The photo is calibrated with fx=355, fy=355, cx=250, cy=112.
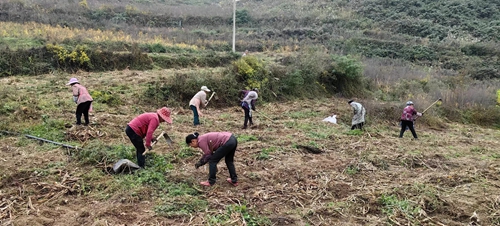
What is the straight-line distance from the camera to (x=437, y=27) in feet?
120

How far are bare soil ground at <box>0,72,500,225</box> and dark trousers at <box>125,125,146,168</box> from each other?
0.52 m

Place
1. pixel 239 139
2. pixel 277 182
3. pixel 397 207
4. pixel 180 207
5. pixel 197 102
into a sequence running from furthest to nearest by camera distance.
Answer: pixel 197 102
pixel 239 139
pixel 277 182
pixel 397 207
pixel 180 207

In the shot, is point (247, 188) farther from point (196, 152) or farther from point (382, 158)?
point (382, 158)

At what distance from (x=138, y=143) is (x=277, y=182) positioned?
8.16 ft

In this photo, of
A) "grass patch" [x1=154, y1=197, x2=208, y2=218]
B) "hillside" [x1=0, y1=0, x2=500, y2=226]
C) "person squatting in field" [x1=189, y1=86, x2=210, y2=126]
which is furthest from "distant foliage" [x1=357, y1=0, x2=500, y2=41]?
"grass patch" [x1=154, y1=197, x2=208, y2=218]

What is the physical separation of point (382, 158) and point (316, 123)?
13.8ft

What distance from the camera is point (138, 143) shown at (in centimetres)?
611

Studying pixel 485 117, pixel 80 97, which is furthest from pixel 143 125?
pixel 485 117

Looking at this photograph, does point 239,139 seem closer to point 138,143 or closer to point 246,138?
point 246,138

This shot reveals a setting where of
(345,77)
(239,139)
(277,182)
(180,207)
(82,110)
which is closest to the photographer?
(180,207)

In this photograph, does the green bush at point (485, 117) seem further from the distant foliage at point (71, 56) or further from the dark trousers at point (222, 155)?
the distant foliage at point (71, 56)

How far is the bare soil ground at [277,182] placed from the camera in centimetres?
489

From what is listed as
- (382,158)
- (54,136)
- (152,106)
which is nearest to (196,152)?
(54,136)

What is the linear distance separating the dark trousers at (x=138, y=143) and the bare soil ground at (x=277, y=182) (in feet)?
1.71
